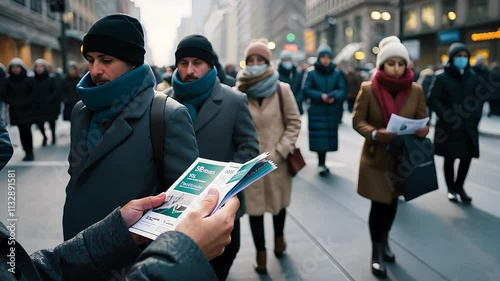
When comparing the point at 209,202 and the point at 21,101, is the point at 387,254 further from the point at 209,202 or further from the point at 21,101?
the point at 21,101

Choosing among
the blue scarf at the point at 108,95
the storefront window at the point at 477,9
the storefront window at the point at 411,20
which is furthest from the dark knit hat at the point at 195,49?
the storefront window at the point at 411,20

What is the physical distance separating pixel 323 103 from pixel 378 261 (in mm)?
5125

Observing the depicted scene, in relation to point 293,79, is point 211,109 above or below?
below

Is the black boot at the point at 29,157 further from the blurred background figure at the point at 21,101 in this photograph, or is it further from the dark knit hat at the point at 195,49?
the dark knit hat at the point at 195,49

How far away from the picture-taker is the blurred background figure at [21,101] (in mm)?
10195

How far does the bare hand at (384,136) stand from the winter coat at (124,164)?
2.40 metres

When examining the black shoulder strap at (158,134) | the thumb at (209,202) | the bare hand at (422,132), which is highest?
the black shoulder strap at (158,134)

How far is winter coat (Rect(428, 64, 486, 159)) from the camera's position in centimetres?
667

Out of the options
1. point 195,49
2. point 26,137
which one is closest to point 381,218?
point 195,49

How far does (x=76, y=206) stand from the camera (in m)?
2.46

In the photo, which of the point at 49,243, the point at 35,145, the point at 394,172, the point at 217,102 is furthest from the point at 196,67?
the point at 35,145

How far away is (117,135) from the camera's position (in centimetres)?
239

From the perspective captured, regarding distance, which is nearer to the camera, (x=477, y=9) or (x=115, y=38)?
(x=115, y=38)

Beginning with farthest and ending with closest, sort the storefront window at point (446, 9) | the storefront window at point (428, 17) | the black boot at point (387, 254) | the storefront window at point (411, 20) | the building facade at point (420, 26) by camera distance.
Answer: the storefront window at point (411, 20) → the storefront window at point (428, 17) → the storefront window at point (446, 9) → the building facade at point (420, 26) → the black boot at point (387, 254)
